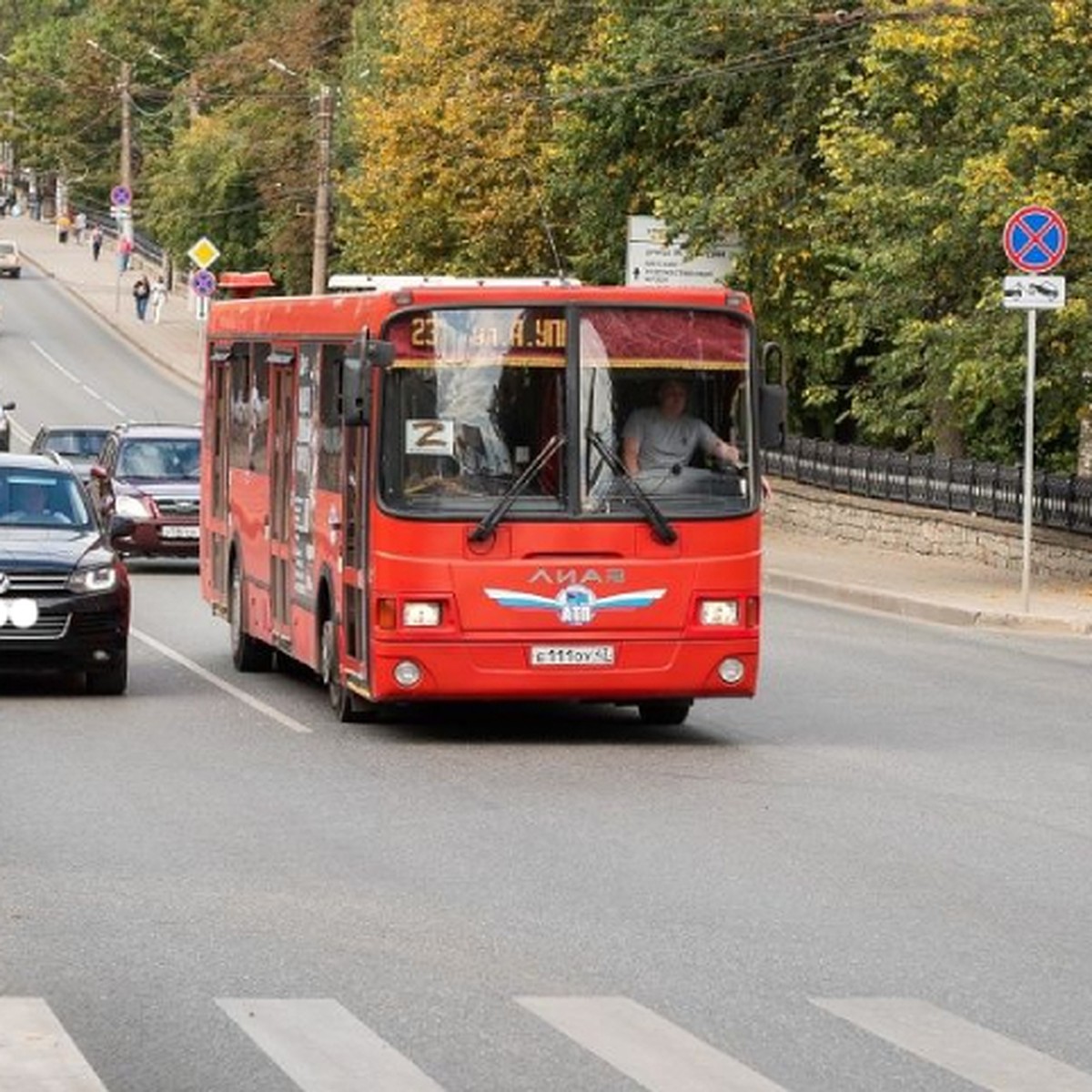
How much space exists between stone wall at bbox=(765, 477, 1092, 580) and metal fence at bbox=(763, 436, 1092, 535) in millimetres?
133

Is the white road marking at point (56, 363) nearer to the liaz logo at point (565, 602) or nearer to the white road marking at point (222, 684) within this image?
the white road marking at point (222, 684)

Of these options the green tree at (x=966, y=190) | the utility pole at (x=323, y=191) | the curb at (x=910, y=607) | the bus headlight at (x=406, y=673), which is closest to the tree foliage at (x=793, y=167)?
the green tree at (x=966, y=190)

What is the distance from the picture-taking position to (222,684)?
77.6 feet

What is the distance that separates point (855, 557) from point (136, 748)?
78.8ft

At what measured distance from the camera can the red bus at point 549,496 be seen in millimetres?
19031

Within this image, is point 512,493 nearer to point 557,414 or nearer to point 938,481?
point 557,414

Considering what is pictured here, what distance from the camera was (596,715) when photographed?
21.7 meters

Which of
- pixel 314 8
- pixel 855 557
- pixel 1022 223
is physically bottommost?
pixel 855 557

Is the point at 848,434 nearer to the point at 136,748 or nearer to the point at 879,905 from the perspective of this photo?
the point at 136,748

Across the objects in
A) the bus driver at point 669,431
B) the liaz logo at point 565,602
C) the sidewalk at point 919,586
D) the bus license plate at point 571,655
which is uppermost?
the bus driver at point 669,431

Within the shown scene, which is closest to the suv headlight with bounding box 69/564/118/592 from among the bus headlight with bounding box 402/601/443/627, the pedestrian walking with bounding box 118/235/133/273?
the bus headlight with bounding box 402/601/443/627

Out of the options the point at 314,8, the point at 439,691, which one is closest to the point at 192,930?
the point at 439,691

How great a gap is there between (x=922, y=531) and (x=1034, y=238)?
34.9 feet

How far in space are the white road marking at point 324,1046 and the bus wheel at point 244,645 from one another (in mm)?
14083
